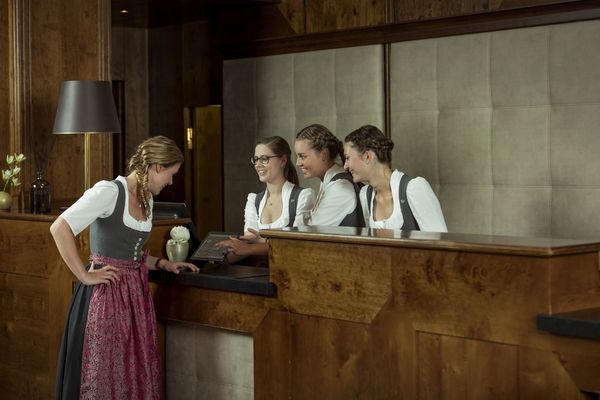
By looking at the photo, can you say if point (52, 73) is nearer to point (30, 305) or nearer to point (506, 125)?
point (30, 305)

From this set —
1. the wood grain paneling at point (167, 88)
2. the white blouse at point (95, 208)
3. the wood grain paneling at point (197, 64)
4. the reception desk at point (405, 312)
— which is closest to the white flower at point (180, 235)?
the reception desk at point (405, 312)

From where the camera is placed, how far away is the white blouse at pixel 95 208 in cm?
379

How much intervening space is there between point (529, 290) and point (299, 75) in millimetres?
4268

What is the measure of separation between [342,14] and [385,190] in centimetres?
243

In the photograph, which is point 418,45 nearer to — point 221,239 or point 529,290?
point 221,239

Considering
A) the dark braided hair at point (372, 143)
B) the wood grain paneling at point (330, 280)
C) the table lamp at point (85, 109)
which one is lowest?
the wood grain paneling at point (330, 280)

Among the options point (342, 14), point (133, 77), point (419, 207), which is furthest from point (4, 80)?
point (133, 77)

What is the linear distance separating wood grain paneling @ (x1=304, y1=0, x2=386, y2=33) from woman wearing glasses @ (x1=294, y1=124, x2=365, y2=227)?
178 cm

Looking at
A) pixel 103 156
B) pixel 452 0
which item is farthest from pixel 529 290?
pixel 103 156

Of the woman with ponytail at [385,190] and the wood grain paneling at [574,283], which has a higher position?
the woman with ponytail at [385,190]

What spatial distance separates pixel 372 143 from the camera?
4.43 meters

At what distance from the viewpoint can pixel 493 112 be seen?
570 cm

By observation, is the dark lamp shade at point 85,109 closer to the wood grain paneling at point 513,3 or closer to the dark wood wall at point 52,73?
the dark wood wall at point 52,73

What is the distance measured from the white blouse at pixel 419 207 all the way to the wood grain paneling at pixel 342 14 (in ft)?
7.21
